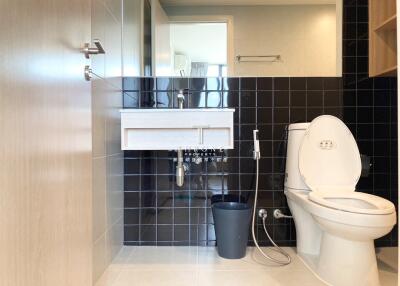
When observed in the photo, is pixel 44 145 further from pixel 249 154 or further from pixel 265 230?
pixel 265 230

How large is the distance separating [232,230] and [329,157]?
2.39 ft

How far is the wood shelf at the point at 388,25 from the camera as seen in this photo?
189cm

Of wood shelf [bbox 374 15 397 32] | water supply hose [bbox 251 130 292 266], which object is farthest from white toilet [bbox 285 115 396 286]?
wood shelf [bbox 374 15 397 32]

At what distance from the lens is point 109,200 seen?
1.83 m

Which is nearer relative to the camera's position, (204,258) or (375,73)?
(204,258)

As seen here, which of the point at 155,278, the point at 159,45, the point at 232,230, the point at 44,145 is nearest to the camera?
the point at 44,145

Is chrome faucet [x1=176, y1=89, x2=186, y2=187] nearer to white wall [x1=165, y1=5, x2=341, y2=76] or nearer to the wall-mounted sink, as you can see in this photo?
the wall-mounted sink

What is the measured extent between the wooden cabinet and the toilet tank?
25.6 inches

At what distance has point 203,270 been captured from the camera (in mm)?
1783

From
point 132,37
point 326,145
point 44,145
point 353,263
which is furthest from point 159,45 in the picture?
point 353,263

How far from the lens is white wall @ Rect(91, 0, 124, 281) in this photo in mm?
1578

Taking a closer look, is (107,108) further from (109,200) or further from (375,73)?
(375,73)

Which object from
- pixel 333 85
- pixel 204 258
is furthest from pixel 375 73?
pixel 204 258

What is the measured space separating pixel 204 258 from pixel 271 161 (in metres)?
0.78
